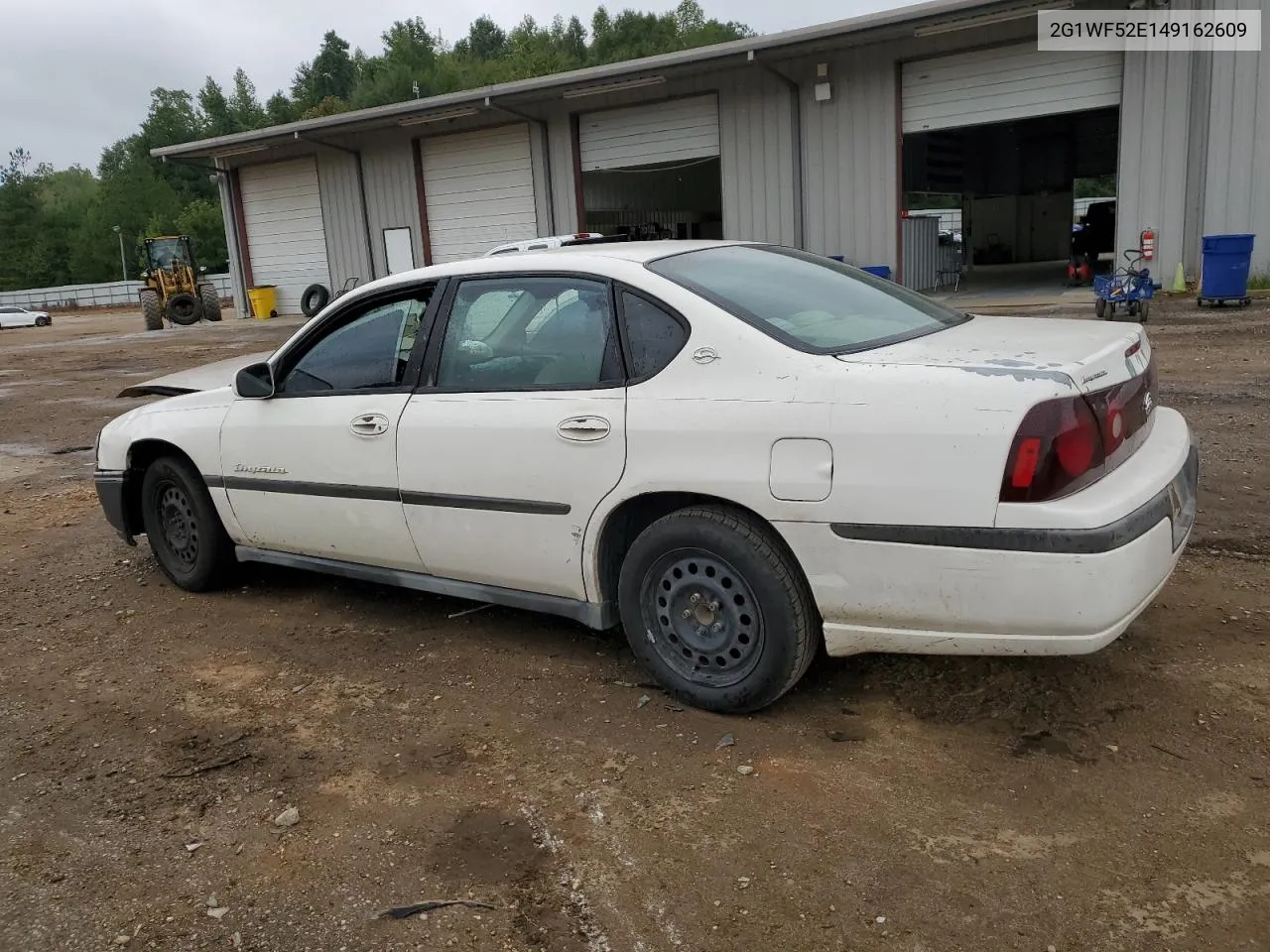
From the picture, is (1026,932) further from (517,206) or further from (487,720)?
(517,206)

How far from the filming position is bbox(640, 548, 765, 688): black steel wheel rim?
3.28m

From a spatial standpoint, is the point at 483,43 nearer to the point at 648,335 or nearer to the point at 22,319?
the point at 22,319

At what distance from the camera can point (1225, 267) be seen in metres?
13.6

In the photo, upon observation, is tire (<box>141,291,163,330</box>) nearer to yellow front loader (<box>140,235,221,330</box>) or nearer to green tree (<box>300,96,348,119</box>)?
yellow front loader (<box>140,235,221,330</box>)

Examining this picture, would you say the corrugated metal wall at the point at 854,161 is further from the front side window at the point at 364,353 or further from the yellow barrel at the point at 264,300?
the yellow barrel at the point at 264,300

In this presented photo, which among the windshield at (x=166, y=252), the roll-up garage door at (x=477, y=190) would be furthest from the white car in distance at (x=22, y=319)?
the roll-up garage door at (x=477, y=190)

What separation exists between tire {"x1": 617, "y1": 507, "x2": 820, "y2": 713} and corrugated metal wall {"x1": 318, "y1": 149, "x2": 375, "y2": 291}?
23.7m

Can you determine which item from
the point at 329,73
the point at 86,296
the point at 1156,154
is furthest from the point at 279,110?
the point at 1156,154

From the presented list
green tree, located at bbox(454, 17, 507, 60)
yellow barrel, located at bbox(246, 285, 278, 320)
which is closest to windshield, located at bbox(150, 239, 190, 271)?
yellow barrel, located at bbox(246, 285, 278, 320)

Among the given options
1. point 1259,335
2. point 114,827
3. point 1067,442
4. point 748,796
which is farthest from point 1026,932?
point 1259,335

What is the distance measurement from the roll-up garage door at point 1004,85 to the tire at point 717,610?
16026 millimetres

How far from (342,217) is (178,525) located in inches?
887

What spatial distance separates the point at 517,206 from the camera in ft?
75.7

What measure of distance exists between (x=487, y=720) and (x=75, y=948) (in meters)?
1.40
